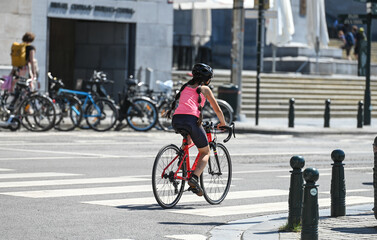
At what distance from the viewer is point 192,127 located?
33.1 ft

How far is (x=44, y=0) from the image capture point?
85.5 feet

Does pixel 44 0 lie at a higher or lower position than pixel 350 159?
higher

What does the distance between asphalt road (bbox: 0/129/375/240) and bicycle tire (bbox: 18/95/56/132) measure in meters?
0.53

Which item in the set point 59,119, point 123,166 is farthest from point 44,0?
point 123,166

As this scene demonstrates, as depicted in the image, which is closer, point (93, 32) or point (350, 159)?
point (350, 159)

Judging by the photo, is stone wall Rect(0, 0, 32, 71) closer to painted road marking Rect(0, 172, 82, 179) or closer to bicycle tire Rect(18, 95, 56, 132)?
bicycle tire Rect(18, 95, 56, 132)

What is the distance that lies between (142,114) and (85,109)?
129 centimetres

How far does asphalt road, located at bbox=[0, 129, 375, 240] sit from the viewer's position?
862 cm

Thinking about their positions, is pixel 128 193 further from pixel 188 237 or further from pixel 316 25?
pixel 316 25

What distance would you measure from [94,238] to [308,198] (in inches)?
67.7

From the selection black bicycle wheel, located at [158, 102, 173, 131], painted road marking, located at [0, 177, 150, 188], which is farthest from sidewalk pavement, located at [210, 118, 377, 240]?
black bicycle wheel, located at [158, 102, 173, 131]

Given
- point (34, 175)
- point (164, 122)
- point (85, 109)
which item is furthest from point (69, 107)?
point (34, 175)

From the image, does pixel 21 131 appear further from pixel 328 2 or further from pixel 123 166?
→ pixel 328 2

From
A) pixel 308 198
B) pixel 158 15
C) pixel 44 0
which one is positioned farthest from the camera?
pixel 158 15
